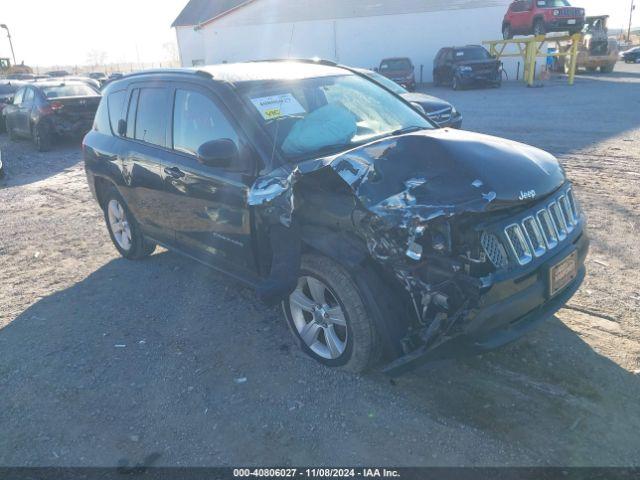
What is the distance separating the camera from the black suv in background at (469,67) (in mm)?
21672

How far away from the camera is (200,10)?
4078cm

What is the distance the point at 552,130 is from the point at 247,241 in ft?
31.1

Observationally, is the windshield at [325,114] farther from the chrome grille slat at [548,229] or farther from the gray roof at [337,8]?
the gray roof at [337,8]

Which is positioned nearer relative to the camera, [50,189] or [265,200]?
[265,200]

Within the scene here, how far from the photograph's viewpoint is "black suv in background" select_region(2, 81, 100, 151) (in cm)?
1222

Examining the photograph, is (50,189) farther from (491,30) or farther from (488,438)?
(491,30)

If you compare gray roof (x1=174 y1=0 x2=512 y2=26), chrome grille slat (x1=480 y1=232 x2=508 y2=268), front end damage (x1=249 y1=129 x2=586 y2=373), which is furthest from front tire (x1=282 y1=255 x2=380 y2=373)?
gray roof (x1=174 y1=0 x2=512 y2=26)

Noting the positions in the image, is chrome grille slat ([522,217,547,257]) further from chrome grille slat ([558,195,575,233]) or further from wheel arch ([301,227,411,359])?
wheel arch ([301,227,411,359])

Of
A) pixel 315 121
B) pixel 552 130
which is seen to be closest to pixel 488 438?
pixel 315 121

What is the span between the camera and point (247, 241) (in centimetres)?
358

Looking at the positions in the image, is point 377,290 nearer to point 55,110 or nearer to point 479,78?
point 55,110

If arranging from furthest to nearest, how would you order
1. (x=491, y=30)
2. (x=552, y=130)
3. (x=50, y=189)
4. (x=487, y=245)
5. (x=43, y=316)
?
(x=491, y=30)
(x=552, y=130)
(x=50, y=189)
(x=43, y=316)
(x=487, y=245)

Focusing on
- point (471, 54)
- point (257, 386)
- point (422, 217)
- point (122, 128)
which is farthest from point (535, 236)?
point (471, 54)

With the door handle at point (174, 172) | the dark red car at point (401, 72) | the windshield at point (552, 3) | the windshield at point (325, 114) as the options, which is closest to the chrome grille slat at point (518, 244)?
the windshield at point (325, 114)
